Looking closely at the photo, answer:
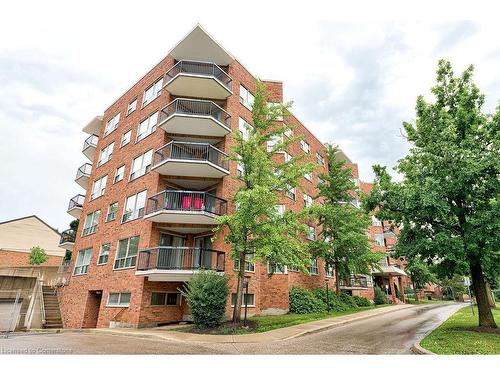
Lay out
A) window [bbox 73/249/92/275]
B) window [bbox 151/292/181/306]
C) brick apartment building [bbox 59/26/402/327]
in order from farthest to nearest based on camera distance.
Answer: window [bbox 73/249/92/275], brick apartment building [bbox 59/26/402/327], window [bbox 151/292/181/306]

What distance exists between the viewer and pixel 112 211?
22344 mm

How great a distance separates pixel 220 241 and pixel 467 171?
40.6 ft

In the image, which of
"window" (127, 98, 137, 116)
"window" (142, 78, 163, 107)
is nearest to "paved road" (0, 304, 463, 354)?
"window" (142, 78, 163, 107)

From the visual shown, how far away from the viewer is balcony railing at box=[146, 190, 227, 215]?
689 inches

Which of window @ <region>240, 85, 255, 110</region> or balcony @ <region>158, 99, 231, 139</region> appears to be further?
window @ <region>240, 85, 255, 110</region>

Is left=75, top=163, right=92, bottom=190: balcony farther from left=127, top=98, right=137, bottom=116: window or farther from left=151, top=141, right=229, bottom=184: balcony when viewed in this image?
left=151, top=141, right=229, bottom=184: balcony

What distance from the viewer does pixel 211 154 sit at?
1950cm

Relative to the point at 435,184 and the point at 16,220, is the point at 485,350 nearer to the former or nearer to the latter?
the point at 435,184

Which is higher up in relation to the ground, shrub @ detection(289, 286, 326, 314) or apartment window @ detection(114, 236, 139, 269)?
apartment window @ detection(114, 236, 139, 269)

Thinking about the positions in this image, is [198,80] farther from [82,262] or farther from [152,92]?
[82,262]

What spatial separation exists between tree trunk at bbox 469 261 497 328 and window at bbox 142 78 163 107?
854 inches

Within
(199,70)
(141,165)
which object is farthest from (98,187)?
(199,70)

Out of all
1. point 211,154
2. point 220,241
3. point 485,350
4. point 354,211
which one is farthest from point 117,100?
point 485,350

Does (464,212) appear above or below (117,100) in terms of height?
below
